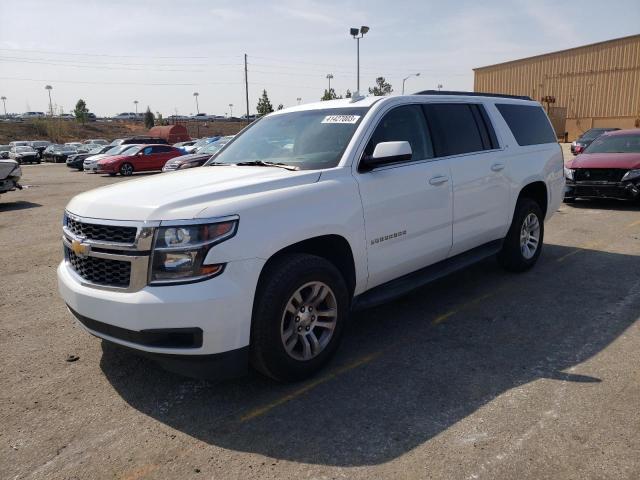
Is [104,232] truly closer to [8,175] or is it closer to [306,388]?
[306,388]

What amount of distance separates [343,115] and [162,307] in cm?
221

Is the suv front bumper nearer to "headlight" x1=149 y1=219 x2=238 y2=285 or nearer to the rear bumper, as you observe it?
"headlight" x1=149 y1=219 x2=238 y2=285

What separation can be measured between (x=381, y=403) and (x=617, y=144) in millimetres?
10149

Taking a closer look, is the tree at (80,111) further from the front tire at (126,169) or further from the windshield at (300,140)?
the windshield at (300,140)

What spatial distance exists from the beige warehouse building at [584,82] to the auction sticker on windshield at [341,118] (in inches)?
1688

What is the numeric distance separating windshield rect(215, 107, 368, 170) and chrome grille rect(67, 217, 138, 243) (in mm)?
1334

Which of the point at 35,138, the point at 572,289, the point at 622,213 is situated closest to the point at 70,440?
the point at 572,289

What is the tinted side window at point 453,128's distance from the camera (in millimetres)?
4680

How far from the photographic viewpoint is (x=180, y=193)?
3.31 meters

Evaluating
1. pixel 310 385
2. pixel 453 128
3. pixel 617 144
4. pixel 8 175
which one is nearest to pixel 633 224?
pixel 617 144

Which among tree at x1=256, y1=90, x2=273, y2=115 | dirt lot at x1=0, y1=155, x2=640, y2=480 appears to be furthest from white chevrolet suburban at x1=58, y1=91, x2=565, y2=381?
tree at x1=256, y1=90, x2=273, y2=115

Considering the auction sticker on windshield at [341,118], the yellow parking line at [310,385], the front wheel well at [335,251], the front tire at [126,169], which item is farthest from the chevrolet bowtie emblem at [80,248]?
the front tire at [126,169]

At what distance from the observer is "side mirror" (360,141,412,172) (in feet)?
12.1

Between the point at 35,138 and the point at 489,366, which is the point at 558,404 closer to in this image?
the point at 489,366
